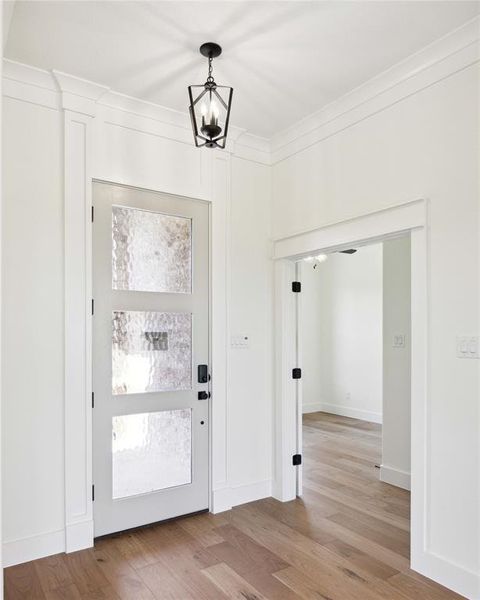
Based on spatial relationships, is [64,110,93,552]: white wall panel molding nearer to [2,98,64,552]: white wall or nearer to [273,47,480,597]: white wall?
[2,98,64,552]: white wall

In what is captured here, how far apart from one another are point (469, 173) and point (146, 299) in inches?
86.1

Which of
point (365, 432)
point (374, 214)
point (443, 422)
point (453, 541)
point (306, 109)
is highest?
point (306, 109)

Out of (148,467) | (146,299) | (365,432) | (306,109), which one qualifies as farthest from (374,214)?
(365,432)

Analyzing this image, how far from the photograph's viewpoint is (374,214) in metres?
3.06

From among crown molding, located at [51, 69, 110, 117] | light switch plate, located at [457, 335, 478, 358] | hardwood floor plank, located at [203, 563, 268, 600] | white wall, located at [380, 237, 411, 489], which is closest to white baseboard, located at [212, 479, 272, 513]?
hardwood floor plank, located at [203, 563, 268, 600]

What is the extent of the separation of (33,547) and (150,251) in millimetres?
2032

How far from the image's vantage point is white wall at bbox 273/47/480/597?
2479 millimetres

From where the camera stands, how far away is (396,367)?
432 cm

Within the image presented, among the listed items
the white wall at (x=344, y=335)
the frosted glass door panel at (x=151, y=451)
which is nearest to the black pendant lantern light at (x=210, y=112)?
the frosted glass door panel at (x=151, y=451)

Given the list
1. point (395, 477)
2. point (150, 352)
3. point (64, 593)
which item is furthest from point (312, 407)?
point (64, 593)

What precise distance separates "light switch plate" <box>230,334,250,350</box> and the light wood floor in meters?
1.25

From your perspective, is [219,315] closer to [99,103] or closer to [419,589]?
[99,103]

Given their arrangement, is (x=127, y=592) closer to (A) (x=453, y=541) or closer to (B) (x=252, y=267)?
(A) (x=453, y=541)

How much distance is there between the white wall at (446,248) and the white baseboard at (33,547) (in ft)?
7.19
